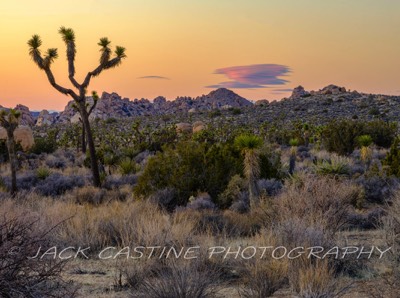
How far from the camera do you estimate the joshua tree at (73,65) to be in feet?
73.0

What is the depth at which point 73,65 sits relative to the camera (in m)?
22.8

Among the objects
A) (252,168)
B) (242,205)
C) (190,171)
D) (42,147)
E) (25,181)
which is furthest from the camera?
(42,147)

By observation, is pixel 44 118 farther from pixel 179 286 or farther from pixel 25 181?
pixel 179 286

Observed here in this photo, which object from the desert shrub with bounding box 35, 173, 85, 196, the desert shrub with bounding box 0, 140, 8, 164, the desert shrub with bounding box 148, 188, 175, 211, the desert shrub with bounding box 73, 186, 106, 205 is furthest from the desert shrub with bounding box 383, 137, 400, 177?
the desert shrub with bounding box 0, 140, 8, 164

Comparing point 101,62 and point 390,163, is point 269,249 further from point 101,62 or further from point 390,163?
point 101,62

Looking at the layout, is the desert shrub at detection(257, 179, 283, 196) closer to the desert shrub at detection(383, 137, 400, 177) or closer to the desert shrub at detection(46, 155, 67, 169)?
the desert shrub at detection(383, 137, 400, 177)

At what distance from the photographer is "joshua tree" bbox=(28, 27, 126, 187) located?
22.2 m

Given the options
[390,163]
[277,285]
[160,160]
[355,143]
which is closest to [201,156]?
[160,160]

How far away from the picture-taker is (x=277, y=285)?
6527 millimetres

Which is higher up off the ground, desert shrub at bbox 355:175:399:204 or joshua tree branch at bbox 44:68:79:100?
joshua tree branch at bbox 44:68:79:100

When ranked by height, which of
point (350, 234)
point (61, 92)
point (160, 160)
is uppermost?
point (61, 92)

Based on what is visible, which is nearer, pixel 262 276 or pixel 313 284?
pixel 313 284

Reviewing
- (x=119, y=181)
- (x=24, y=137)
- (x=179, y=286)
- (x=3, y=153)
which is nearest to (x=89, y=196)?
(x=119, y=181)

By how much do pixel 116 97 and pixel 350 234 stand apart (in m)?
180
